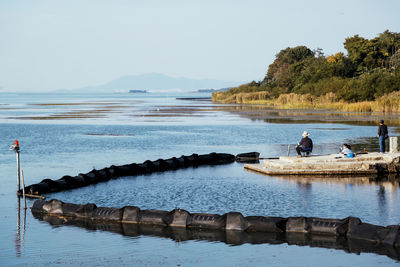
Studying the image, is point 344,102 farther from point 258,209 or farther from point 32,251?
point 32,251

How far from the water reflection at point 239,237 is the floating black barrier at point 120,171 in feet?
18.0

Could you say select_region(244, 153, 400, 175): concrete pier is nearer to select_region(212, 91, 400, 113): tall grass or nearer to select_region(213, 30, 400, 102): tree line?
select_region(212, 91, 400, 113): tall grass

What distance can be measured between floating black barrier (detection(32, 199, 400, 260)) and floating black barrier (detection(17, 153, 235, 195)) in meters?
4.46

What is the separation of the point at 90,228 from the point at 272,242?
514 centimetres

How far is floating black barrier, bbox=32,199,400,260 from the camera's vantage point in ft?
49.3

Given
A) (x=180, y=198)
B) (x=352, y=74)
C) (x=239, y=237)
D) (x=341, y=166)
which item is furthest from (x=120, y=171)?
(x=352, y=74)

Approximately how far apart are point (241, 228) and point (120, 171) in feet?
Answer: 40.3

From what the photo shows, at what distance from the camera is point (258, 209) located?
778 inches

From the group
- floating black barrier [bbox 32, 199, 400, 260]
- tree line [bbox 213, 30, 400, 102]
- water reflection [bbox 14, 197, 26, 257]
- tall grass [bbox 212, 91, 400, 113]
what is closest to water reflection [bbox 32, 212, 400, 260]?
floating black barrier [bbox 32, 199, 400, 260]

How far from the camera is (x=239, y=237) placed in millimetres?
16016

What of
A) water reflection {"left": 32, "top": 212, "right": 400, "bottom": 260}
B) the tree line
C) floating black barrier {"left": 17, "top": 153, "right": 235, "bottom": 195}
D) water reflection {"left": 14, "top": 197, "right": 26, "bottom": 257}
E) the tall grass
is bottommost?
water reflection {"left": 32, "top": 212, "right": 400, "bottom": 260}

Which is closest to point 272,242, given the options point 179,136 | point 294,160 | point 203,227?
point 203,227

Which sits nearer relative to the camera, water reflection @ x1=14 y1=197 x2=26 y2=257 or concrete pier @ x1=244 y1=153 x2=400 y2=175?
water reflection @ x1=14 y1=197 x2=26 y2=257

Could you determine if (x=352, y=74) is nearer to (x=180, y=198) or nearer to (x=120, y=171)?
(x=120, y=171)
